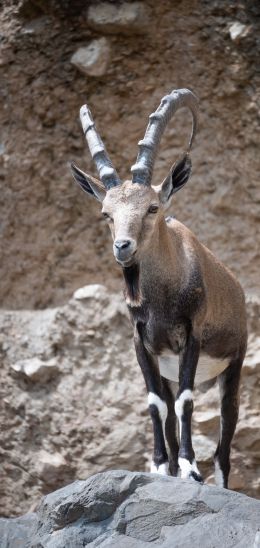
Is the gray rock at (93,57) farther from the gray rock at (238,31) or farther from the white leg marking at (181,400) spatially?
the white leg marking at (181,400)

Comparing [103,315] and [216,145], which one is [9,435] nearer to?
[103,315]

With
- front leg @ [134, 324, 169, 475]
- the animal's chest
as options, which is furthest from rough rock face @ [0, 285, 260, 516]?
front leg @ [134, 324, 169, 475]

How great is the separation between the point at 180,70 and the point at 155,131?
4.36 m

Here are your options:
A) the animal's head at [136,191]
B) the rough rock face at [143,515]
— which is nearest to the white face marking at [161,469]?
the rough rock face at [143,515]

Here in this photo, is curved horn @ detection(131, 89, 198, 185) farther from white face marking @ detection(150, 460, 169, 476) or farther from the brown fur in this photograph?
white face marking @ detection(150, 460, 169, 476)

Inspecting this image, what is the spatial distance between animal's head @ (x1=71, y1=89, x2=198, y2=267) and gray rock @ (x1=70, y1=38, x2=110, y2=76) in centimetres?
362

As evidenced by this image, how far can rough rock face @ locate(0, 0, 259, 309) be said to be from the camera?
12953 millimetres

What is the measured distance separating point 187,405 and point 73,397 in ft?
15.0

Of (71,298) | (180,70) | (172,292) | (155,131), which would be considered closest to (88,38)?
(180,70)

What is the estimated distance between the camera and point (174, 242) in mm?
9312

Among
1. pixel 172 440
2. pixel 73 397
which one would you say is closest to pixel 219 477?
pixel 172 440

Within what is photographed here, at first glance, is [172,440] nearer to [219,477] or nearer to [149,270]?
[219,477]

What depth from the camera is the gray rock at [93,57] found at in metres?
13.0

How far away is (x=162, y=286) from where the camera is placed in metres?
8.95
